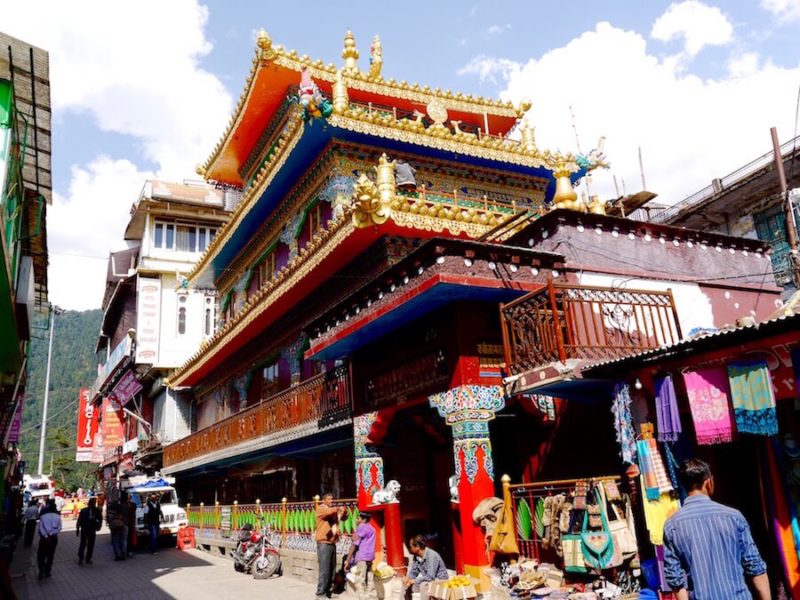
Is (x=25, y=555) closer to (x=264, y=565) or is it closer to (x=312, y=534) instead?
(x=264, y=565)

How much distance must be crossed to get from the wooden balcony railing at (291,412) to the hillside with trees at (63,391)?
Answer: 58825mm

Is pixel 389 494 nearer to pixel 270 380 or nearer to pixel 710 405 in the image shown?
pixel 710 405

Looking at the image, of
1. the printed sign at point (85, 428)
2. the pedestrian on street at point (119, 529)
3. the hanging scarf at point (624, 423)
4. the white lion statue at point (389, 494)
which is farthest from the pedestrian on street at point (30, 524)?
the hanging scarf at point (624, 423)

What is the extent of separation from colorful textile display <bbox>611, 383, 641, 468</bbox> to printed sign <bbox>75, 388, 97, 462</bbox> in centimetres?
4656

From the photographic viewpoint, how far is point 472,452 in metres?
9.15

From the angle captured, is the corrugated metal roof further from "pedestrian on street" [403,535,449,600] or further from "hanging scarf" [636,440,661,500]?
"pedestrian on street" [403,535,449,600]

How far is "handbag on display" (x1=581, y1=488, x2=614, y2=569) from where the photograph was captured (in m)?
7.00

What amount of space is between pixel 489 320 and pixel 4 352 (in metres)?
10.7

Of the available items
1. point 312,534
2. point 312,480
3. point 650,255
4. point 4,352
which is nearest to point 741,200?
point 650,255

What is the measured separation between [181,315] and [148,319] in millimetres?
1748

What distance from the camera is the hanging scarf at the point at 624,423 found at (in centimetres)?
726

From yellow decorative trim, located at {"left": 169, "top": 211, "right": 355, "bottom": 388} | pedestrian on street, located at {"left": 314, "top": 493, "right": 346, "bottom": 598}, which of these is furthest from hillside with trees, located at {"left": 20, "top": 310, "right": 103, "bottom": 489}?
pedestrian on street, located at {"left": 314, "top": 493, "right": 346, "bottom": 598}

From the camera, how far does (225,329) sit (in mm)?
20812

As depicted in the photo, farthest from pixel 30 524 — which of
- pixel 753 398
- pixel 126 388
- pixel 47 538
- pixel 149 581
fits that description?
pixel 753 398
